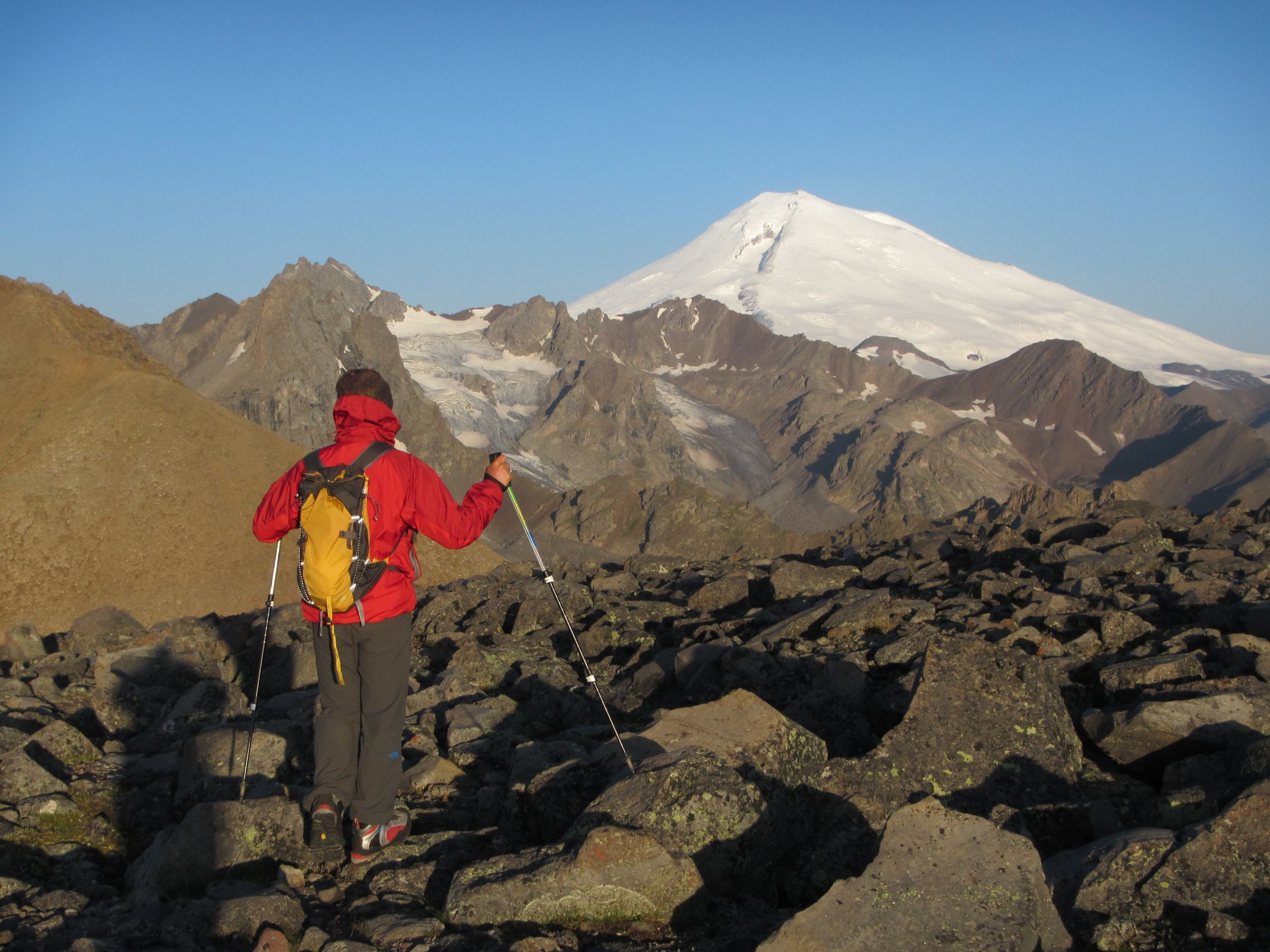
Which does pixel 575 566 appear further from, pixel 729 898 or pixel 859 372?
pixel 859 372

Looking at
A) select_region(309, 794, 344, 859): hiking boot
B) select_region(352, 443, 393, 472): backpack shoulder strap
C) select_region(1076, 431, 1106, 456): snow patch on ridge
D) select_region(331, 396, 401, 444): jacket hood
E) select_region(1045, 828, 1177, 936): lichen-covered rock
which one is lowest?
select_region(1076, 431, 1106, 456): snow patch on ridge

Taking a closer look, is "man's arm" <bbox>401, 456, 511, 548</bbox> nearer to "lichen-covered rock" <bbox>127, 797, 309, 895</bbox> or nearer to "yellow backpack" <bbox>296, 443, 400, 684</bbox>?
"yellow backpack" <bbox>296, 443, 400, 684</bbox>

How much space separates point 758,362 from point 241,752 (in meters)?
173

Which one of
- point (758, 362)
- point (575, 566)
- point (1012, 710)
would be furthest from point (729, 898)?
point (758, 362)

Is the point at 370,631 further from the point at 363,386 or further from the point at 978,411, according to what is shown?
the point at 978,411

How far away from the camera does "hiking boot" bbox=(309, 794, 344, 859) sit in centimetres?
465

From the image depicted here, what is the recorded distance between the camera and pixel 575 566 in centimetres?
1672

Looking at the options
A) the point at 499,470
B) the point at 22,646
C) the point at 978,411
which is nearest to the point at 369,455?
the point at 499,470

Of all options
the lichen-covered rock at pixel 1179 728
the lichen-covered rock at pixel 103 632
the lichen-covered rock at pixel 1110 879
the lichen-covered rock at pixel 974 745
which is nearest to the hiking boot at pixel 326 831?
the lichen-covered rock at pixel 974 745

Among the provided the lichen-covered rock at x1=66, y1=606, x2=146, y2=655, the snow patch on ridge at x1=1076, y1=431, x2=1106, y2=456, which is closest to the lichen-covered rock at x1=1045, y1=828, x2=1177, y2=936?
the lichen-covered rock at x1=66, y1=606, x2=146, y2=655

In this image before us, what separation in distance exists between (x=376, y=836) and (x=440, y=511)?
167 centimetres

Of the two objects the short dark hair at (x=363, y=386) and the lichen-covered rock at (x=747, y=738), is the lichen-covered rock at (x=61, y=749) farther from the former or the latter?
the lichen-covered rock at (x=747, y=738)

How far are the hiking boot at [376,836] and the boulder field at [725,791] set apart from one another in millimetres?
88

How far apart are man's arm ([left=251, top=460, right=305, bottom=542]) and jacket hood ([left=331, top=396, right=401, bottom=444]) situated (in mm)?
Answer: 283
